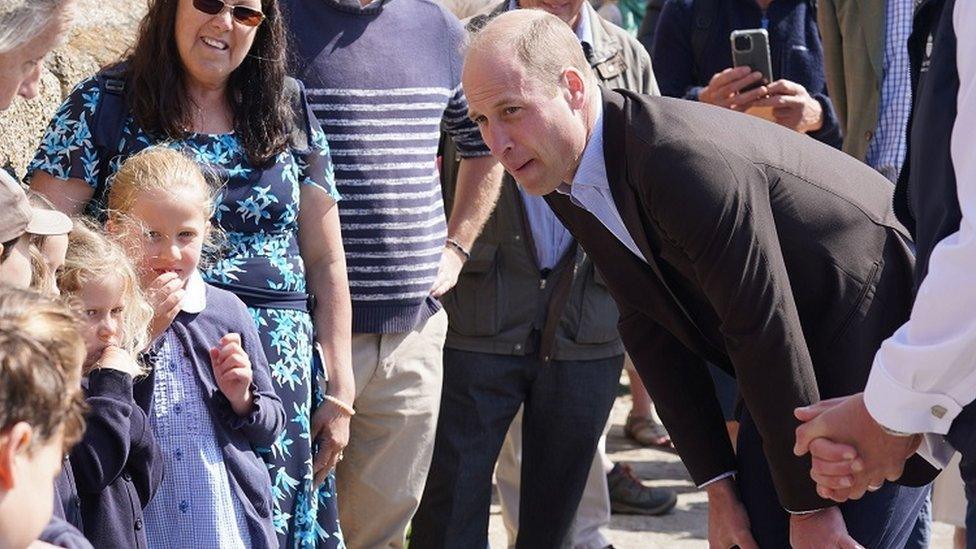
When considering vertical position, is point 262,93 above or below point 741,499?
above

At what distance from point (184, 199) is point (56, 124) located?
1.22ft

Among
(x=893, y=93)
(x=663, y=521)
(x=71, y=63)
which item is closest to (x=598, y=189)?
(x=71, y=63)

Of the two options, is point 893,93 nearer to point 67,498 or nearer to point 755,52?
point 755,52

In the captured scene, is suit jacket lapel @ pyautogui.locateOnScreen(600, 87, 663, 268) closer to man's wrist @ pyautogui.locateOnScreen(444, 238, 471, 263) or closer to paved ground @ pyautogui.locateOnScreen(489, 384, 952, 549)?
man's wrist @ pyautogui.locateOnScreen(444, 238, 471, 263)

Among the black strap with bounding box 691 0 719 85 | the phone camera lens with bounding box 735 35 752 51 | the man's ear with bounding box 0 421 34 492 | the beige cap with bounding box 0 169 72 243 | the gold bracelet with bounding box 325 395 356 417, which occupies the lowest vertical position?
the gold bracelet with bounding box 325 395 356 417

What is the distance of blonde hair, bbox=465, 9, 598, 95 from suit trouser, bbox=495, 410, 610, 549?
75.9 inches

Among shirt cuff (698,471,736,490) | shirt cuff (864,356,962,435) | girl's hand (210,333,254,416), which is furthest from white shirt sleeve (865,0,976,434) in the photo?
girl's hand (210,333,254,416)

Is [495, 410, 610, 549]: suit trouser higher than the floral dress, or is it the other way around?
the floral dress

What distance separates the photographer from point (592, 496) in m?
4.84

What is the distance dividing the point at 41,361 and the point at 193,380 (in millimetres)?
1168

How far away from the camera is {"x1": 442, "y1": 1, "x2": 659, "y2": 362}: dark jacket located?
13.9 feet

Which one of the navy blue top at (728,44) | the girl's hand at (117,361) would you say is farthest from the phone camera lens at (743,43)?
the girl's hand at (117,361)

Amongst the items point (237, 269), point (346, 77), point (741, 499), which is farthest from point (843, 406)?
point (346, 77)

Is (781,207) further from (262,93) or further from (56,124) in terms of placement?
(56,124)
